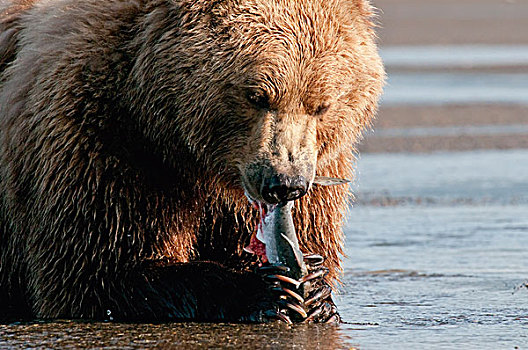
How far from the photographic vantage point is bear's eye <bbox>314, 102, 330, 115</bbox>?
14.9 feet

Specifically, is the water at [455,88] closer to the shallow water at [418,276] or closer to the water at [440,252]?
the water at [440,252]

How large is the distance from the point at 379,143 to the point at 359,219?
3250 mm

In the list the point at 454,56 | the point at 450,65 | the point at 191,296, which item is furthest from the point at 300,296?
the point at 454,56

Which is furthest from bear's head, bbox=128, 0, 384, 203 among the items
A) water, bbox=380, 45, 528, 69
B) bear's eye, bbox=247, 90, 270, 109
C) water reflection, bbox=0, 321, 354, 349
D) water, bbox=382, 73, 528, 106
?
water, bbox=380, 45, 528, 69

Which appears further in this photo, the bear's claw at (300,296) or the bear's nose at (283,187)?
the bear's claw at (300,296)

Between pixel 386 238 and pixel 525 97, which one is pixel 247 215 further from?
pixel 525 97

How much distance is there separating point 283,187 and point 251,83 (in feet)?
1.52

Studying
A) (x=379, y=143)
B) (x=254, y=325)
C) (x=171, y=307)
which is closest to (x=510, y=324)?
(x=254, y=325)

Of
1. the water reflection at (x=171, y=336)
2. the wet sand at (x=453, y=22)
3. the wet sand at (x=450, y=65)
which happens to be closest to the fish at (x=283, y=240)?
the water reflection at (x=171, y=336)

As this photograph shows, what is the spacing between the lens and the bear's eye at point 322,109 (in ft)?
14.9

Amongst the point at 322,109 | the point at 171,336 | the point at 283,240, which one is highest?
the point at 322,109

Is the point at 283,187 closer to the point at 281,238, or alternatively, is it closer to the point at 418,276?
the point at 281,238

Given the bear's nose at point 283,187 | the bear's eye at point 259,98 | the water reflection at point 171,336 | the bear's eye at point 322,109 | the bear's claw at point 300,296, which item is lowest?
the water reflection at point 171,336

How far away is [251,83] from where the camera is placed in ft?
14.6
